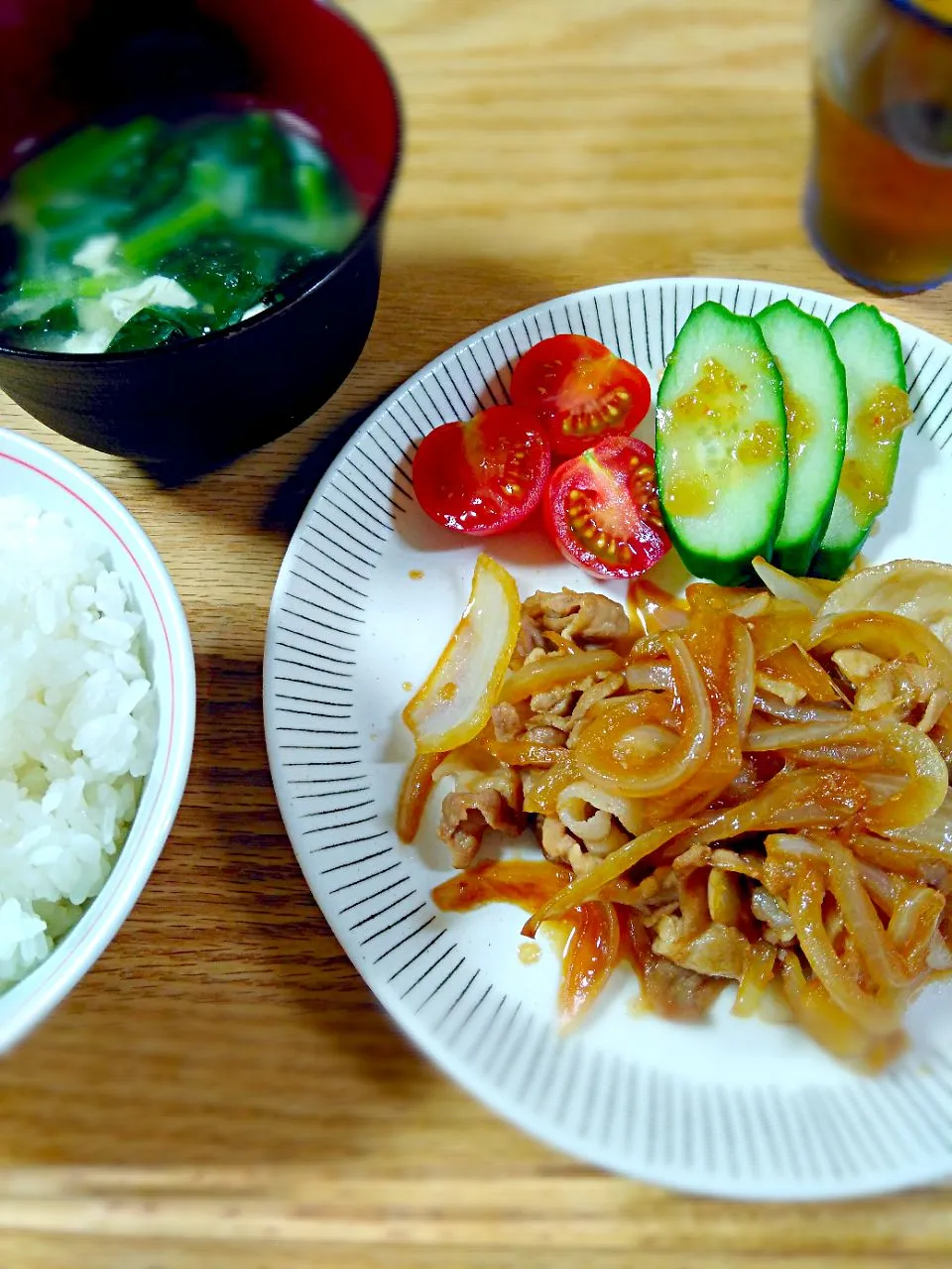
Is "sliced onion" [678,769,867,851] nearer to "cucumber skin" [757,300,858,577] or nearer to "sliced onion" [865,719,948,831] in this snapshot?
"sliced onion" [865,719,948,831]

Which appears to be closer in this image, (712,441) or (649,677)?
(649,677)

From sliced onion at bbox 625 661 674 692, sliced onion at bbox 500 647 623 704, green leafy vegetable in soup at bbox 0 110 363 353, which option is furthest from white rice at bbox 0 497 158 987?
sliced onion at bbox 625 661 674 692

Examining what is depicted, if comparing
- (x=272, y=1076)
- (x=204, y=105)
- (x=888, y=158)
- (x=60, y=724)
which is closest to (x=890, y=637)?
(x=888, y=158)

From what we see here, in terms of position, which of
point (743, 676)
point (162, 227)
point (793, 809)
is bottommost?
point (793, 809)

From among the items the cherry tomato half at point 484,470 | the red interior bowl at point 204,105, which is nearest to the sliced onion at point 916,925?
the cherry tomato half at point 484,470

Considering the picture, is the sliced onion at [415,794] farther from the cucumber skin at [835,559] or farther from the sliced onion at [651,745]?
the cucumber skin at [835,559]

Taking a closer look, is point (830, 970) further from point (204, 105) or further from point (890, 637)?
point (204, 105)

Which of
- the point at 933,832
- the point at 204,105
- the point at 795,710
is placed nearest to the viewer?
the point at 933,832
